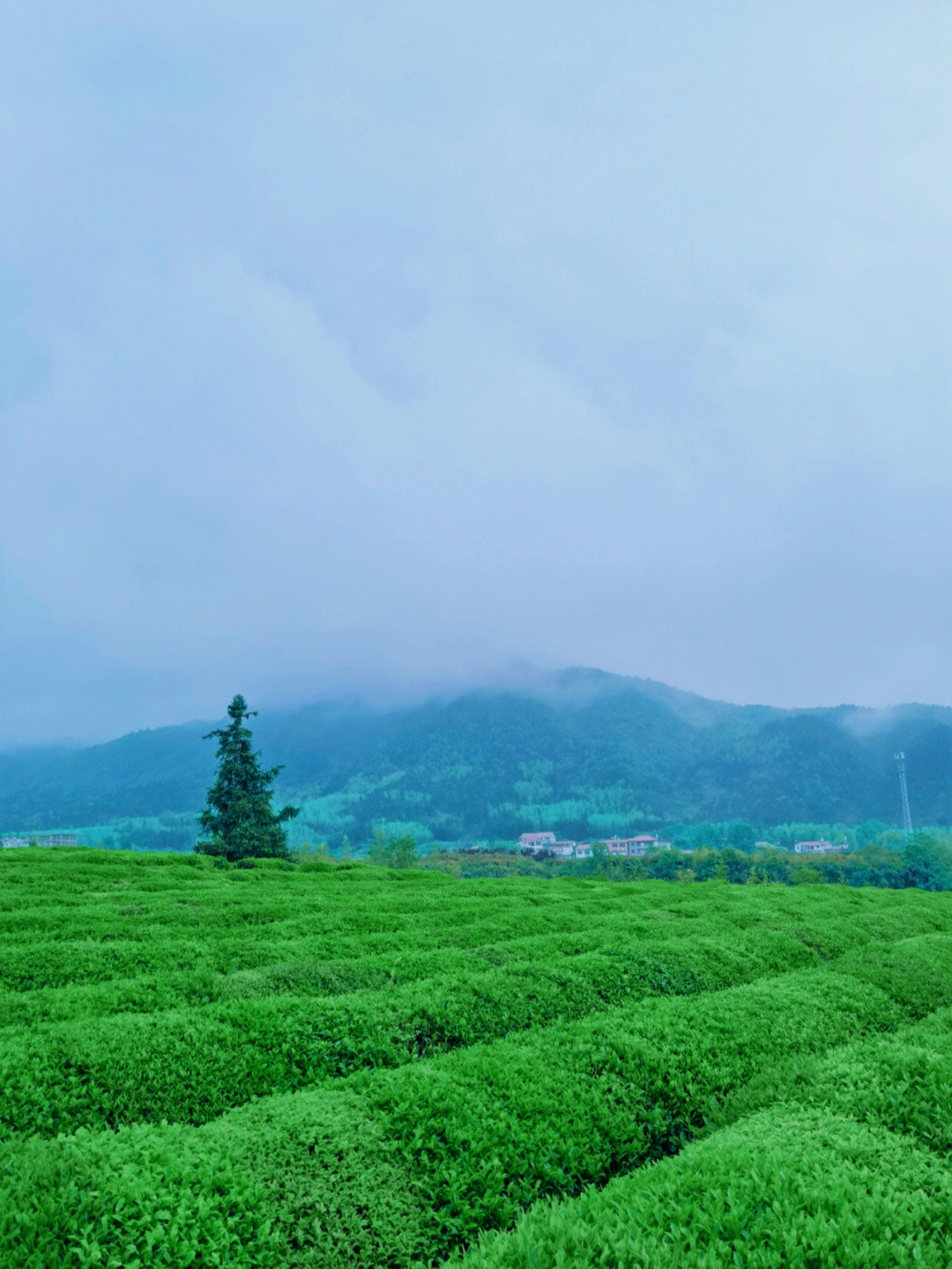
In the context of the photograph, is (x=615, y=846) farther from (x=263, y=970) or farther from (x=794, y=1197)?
(x=794, y=1197)

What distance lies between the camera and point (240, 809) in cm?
4222

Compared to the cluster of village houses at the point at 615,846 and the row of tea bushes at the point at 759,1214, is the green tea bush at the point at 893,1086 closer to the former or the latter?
the row of tea bushes at the point at 759,1214

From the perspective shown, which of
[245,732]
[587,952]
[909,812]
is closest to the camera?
[587,952]

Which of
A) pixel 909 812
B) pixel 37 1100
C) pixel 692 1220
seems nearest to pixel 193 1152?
pixel 37 1100

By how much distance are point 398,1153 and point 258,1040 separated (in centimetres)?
246

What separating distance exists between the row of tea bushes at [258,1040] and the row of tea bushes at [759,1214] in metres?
3.11

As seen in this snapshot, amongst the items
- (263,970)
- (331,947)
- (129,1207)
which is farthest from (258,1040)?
(331,947)

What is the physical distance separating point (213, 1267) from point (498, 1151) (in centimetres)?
216

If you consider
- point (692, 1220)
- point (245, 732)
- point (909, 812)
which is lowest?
point (909, 812)

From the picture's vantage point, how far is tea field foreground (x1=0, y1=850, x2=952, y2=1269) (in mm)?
4414

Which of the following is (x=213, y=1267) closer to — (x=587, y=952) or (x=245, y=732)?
(x=587, y=952)

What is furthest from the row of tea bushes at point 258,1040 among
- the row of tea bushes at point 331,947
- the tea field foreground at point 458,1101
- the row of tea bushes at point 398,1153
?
the row of tea bushes at point 331,947

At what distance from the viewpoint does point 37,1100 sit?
6.02 meters

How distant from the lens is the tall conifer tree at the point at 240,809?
41719mm
